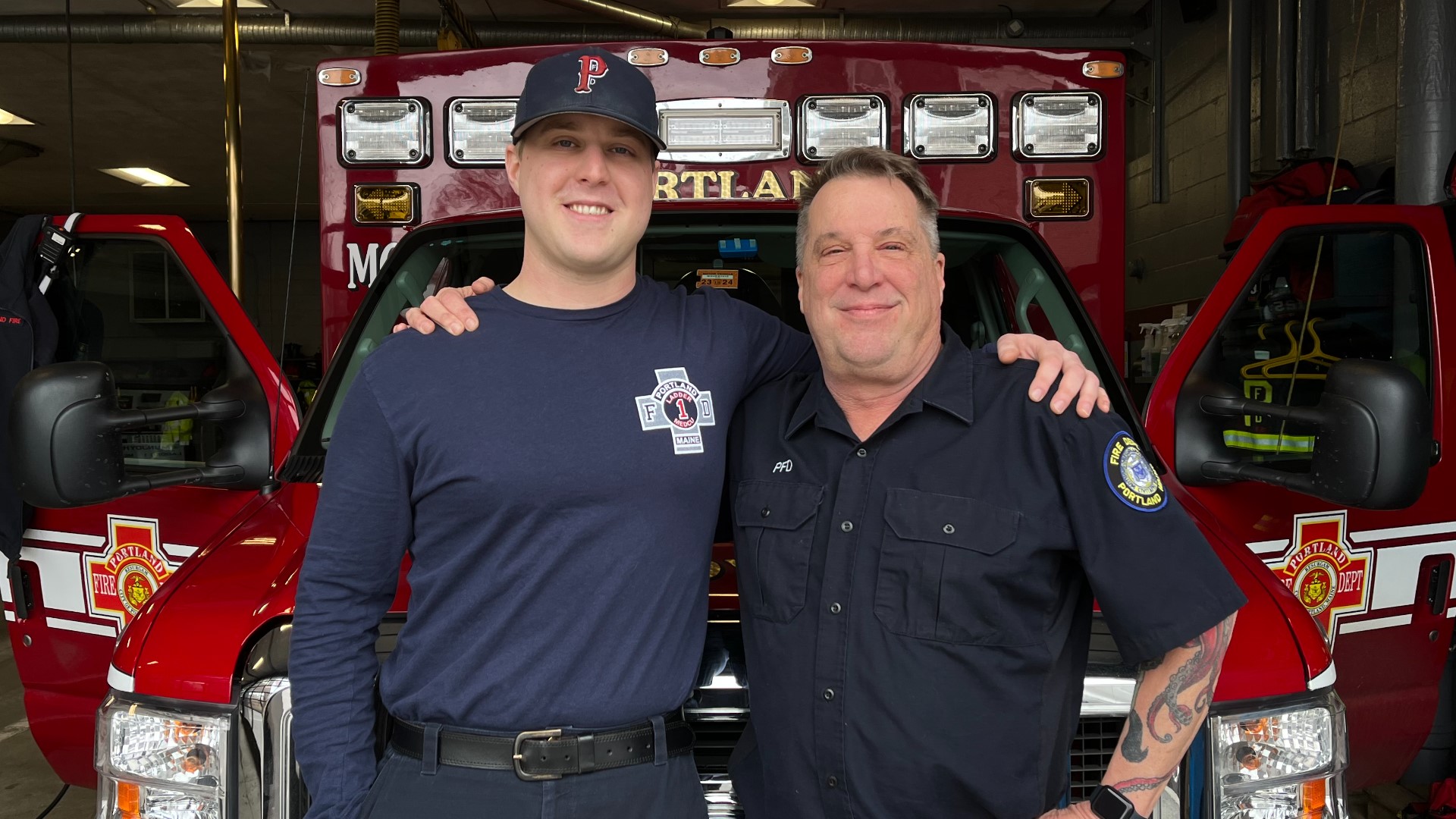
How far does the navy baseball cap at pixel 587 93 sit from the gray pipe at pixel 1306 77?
646 cm

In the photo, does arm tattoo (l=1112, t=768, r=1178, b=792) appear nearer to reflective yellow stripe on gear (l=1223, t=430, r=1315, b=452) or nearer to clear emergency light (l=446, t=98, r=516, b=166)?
reflective yellow stripe on gear (l=1223, t=430, r=1315, b=452)

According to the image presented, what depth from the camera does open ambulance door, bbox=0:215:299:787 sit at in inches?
80.4

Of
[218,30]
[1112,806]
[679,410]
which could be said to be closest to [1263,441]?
[1112,806]

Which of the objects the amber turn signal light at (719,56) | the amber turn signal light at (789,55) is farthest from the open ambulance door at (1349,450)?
the amber turn signal light at (719,56)

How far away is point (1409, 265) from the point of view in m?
2.96

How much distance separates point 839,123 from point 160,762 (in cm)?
278

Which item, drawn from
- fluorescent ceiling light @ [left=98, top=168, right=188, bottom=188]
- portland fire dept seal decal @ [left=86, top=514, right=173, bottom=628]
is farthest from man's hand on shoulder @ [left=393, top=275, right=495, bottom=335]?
fluorescent ceiling light @ [left=98, top=168, right=188, bottom=188]

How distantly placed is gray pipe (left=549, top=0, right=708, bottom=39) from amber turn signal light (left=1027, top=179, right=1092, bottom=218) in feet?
13.4

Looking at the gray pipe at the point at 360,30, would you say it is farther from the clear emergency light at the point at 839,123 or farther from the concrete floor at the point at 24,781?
the concrete floor at the point at 24,781

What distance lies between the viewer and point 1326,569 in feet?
10.2

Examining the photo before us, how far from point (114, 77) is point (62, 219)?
921cm

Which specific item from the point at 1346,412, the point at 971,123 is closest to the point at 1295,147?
the point at 971,123

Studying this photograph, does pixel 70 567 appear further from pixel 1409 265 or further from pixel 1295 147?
pixel 1295 147

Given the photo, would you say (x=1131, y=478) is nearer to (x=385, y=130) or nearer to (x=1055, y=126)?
(x=1055, y=126)
